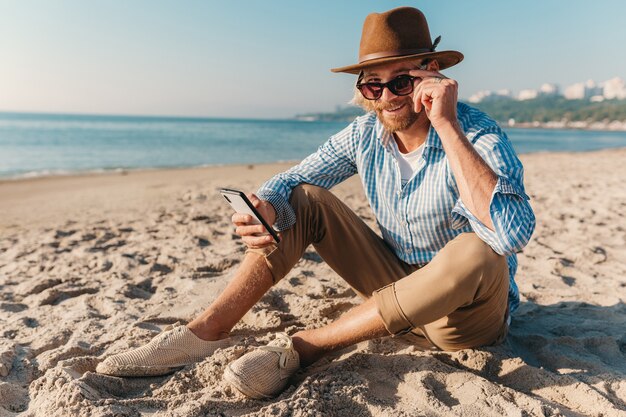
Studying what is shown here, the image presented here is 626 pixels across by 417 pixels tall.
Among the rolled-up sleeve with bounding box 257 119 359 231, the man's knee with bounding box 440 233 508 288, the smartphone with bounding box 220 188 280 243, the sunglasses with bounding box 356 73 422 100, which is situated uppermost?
the sunglasses with bounding box 356 73 422 100

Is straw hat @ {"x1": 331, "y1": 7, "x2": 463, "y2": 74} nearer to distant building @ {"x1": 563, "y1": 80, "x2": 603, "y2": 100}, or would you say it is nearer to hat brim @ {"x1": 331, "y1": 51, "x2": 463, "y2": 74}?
hat brim @ {"x1": 331, "y1": 51, "x2": 463, "y2": 74}

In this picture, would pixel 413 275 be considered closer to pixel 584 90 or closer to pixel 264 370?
pixel 264 370

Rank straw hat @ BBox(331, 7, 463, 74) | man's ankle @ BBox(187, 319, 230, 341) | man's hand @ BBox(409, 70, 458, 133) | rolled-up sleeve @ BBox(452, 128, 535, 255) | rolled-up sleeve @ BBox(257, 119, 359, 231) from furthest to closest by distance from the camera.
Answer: rolled-up sleeve @ BBox(257, 119, 359, 231), straw hat @ BBox(331, 7, 463, 74), man's ankle @ BBox(187, 319, 230, 341), man's hand @ BBox(409, 70, 458, 133), rolled-up sleeve @ BBox(452, 128, 535, 255)

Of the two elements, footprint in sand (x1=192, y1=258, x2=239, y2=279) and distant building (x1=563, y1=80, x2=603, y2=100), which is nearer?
footprint in sand (x1=192, y1=258, x2=239, y2=279)

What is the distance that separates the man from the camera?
1966 millimetres

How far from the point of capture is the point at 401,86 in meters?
2.55

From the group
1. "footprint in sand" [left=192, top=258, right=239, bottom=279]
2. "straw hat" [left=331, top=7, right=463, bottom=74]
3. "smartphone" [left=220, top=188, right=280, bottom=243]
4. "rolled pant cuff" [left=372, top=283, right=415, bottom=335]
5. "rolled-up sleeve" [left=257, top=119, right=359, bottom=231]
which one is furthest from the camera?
"footprint in sand" [left=192, top=258, right=239, bottom=279]

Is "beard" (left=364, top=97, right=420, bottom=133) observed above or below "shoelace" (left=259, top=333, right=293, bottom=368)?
above

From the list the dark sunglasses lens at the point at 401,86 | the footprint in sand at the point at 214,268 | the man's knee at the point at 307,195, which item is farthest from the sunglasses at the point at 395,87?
the footprint in sand at the point at 214,268

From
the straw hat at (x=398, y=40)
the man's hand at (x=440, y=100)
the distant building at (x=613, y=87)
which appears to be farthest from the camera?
the distant building at (x=613, y=87)

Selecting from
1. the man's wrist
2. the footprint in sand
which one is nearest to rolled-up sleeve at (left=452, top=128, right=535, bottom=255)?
the man's wrist

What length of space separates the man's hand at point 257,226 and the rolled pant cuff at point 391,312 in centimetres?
64

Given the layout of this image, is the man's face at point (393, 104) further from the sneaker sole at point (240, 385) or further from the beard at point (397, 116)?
the sneaker sole at point (240, 385)

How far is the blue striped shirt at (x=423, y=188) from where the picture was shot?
195cm
